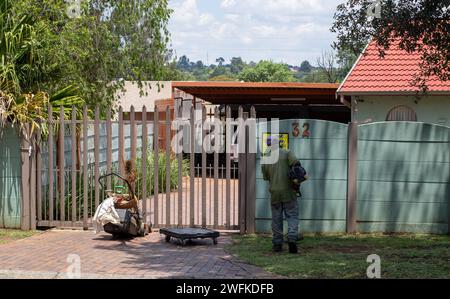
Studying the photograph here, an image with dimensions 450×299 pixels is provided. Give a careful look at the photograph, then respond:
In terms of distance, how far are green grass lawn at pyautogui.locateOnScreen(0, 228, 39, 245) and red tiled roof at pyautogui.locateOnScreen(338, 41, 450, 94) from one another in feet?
36.7

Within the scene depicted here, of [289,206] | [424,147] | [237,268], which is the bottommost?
[237,268]

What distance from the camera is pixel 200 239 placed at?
12641 mm

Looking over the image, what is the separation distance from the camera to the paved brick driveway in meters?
9.54

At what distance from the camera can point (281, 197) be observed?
11.2 metres

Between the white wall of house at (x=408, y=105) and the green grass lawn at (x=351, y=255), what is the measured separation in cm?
924

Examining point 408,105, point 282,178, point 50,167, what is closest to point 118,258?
point 282,178

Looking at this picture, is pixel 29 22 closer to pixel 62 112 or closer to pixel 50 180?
pixel 62 112

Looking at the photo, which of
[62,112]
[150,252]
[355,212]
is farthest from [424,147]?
[62,112]

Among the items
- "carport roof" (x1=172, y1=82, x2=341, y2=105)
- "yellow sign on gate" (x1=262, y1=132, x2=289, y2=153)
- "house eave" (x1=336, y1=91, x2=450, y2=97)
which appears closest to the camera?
"yellow sign on gate" (x1=262, y1=132, x2=289, y2=153)

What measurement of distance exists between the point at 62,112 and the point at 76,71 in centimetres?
257

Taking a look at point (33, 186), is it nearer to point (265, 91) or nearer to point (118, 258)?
point (118, 258)

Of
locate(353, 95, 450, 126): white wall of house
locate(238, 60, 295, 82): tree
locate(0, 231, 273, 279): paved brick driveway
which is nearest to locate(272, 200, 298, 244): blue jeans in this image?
locate(0, 231, 273, 279): paved brick driveway

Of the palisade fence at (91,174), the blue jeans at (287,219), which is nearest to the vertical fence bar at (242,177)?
the palisade fence at (91,174)

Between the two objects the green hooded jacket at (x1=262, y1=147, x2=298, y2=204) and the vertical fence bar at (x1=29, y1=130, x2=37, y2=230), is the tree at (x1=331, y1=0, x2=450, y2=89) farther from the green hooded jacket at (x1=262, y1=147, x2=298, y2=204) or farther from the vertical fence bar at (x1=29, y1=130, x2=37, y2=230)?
the vertical fence bar at (x1=29, y1=130, x2=37, y2=230)
